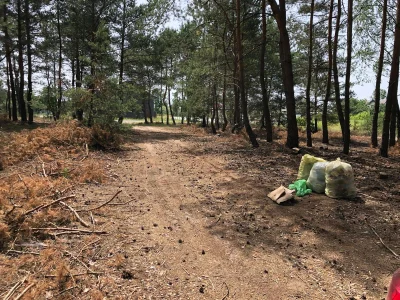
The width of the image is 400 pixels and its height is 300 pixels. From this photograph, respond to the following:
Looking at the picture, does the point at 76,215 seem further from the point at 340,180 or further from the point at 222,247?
the point at 340,180

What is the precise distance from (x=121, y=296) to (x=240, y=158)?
8.23 metres

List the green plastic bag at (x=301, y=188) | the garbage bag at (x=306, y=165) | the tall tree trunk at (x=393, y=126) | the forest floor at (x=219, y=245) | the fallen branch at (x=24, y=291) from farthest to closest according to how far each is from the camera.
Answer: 1. the tall tree trunk at (x=393, y=126)
2. the garbage bag at (x=306, y=165)
3. the green plastic bag at (x=301, y=188)
4. the forest floor at (x=219, y=245)
5. the fallen branch at (x=24, y=291)

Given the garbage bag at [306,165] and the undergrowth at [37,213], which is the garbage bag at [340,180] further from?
the undergrowth at [37,213]

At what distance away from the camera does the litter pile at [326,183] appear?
6.10 metres

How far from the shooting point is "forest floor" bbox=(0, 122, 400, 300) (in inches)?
135

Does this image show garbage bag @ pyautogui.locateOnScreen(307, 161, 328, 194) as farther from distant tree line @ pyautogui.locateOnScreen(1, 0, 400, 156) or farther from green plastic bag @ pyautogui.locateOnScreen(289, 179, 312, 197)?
distant tree line @ pyautogui.locateOnScreen(1, 0, 400, 156)

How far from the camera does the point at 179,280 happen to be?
3594 millimetres

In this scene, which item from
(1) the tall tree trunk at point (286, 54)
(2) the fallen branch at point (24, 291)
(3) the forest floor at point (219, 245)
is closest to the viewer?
(2) the fallen branch at point (24, 291)

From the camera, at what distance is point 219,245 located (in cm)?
447

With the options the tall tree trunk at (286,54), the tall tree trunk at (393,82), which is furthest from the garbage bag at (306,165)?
the tall tree trunk at (393,82)

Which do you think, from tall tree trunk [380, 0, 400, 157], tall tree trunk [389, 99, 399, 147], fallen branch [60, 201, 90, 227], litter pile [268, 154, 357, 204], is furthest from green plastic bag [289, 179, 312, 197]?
tall tree trunk [389, 99, 399, 147]

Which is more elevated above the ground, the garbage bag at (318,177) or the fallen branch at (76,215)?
the garbage bag at (318,177)

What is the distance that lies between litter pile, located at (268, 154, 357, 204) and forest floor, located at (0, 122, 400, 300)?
157 mm

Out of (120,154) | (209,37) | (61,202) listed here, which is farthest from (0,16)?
(61,202)
